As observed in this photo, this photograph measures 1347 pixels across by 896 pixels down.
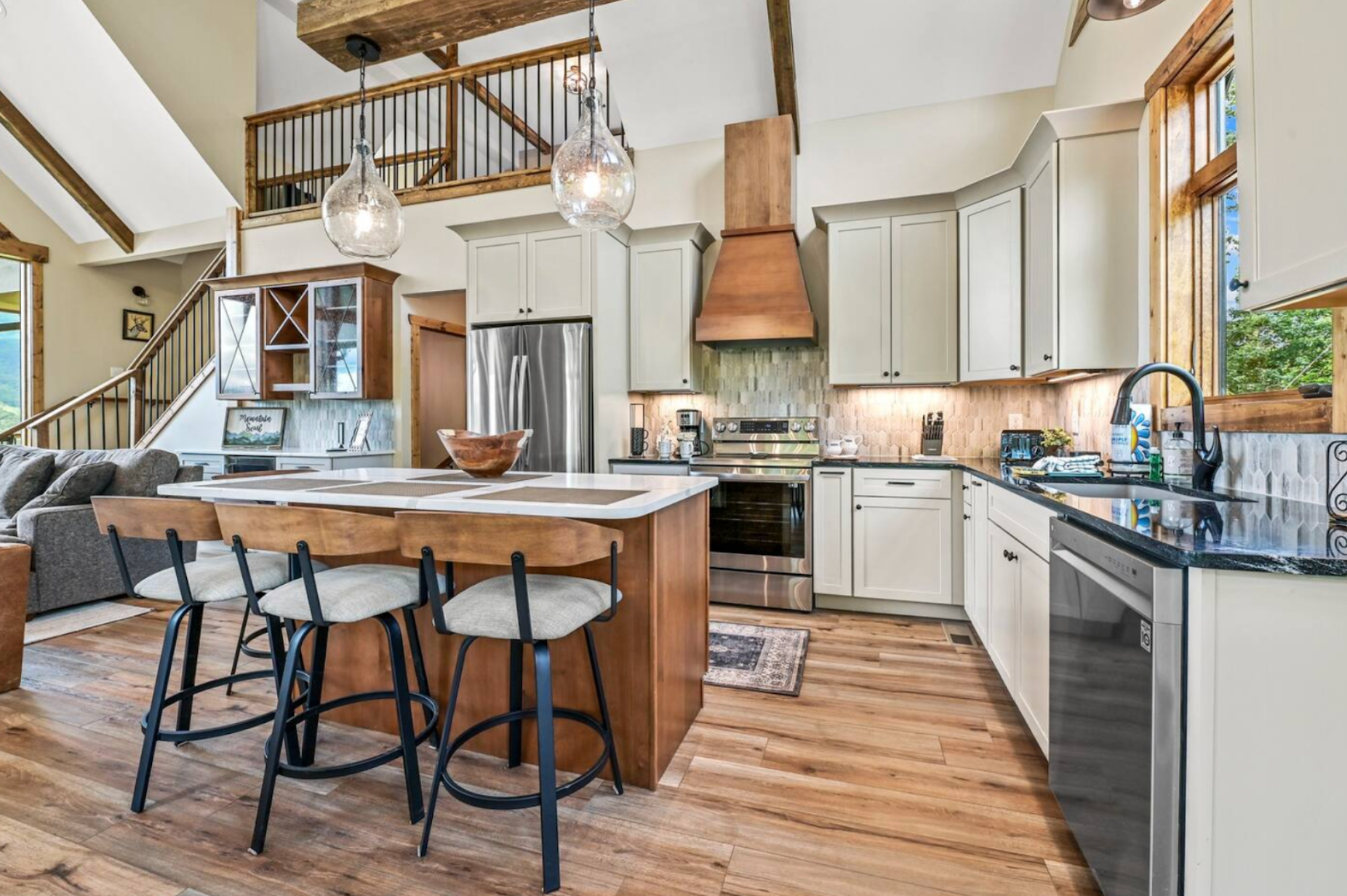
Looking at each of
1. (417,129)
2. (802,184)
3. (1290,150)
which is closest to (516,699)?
(1290,150)

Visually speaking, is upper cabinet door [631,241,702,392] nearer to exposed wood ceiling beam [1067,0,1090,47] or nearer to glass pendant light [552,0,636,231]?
glass pendant light [552,0,636,231]

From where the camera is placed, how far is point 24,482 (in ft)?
12.9

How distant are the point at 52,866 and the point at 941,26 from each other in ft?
Answer: 18.0

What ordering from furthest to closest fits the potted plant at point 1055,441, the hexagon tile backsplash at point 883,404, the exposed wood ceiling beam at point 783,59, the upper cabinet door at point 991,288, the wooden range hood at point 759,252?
the wooden range hood at point 759,252 → the exposed wood ceiling beam at point 783,59 → the hexagon tile backsplash at point 883,404 → the upper cabinet door at point 991,288 → the potted plant at point 1055,441

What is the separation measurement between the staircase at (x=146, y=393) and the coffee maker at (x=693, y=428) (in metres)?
4.67

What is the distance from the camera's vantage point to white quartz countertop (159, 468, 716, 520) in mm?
1727

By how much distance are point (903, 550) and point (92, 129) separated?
8.13m

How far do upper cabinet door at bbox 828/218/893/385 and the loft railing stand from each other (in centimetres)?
221

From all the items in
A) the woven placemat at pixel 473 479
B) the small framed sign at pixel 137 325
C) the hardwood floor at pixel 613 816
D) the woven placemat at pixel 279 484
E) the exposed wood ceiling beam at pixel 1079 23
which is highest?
the exposed wood ceiling beam at pixel 1079 23

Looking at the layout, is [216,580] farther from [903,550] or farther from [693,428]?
[903,550]

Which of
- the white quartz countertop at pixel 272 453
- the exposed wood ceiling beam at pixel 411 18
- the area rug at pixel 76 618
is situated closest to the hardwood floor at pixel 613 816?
the area rug at pixel 76 618

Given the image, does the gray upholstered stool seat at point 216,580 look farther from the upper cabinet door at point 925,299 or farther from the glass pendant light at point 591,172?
the upper cabinet door at point 925,299

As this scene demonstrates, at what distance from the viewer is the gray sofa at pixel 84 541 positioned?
3549mm

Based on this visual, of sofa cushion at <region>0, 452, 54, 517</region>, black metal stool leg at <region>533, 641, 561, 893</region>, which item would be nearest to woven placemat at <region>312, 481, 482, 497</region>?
black metal stool leg at <region>533, 641, 561, 893</region>
